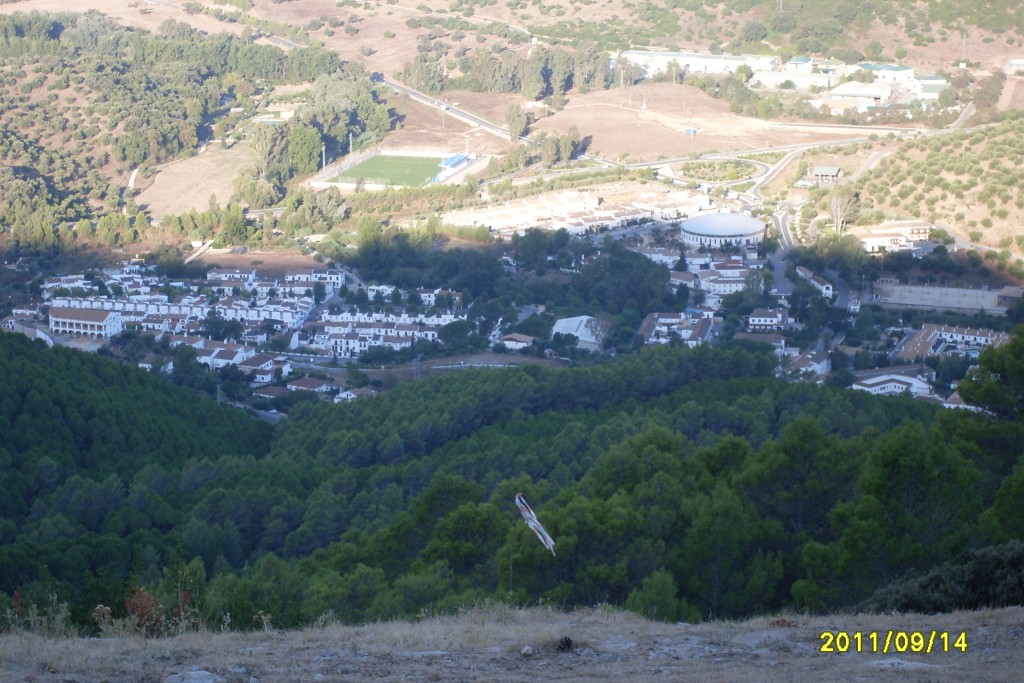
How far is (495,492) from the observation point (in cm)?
1228

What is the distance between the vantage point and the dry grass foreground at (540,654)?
19.8ft

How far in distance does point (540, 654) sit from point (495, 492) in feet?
18.9

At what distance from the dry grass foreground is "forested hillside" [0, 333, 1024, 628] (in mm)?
1072

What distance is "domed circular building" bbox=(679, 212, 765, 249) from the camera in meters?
33.7

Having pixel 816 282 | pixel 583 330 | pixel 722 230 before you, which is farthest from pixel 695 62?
pixel 583 330

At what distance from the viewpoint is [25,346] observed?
20172 mm

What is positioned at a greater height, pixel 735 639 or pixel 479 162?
pixel 735 639

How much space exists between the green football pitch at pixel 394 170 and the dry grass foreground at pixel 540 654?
114 ft

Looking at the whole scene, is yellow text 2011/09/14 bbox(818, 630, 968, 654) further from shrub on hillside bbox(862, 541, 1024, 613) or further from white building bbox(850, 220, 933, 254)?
white building bbox(850, 220, 933, 254)

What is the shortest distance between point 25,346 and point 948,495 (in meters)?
15.0

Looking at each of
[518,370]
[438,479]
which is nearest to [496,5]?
[518,370]

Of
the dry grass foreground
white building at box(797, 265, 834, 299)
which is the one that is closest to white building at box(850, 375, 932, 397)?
white building at box(797, 265, 834, 299)

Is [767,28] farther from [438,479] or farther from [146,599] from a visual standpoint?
[146,599]

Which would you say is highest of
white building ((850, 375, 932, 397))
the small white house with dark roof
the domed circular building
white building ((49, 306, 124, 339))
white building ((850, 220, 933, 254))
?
white building ((850, 220, 933, 254))
